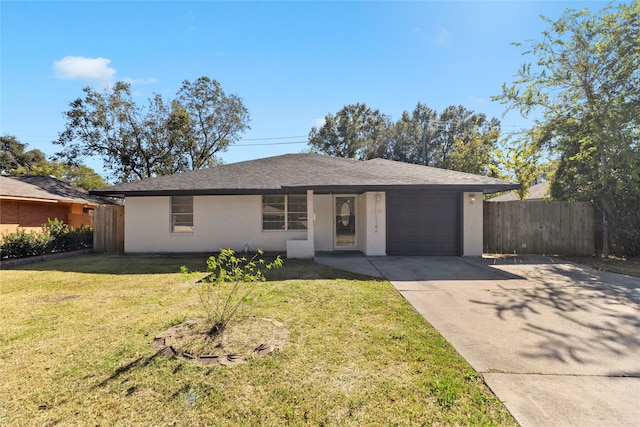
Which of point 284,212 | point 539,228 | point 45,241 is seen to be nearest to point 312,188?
point 284,212

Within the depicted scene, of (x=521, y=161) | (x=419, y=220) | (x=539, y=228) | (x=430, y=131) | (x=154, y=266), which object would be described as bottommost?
(x=154, y=266)

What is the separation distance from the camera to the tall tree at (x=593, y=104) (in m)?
9.33

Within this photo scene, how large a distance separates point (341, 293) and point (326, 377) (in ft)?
9.11

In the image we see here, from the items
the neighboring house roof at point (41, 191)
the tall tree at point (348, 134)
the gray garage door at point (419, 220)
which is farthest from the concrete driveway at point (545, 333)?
the tall tree at point (348, 134)

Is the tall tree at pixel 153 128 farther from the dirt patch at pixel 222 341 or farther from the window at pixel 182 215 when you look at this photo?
the dirt patch at pixel 222 341

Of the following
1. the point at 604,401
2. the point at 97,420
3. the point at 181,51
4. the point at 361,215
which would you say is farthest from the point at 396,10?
the point at 97,420

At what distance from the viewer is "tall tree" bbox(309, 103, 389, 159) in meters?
33.9

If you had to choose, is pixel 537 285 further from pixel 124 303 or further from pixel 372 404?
pixel 124 303

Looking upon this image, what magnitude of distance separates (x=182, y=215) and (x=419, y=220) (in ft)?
29.6

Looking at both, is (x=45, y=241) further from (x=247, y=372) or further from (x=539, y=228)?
(x=539, y=228)

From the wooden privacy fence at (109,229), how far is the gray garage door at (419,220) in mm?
10663

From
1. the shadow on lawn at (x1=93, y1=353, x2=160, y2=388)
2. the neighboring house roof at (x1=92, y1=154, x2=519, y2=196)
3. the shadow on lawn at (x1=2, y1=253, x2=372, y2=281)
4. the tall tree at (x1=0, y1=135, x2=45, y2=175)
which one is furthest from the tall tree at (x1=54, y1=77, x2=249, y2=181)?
the shadow on lawn at (x1=93, y1=353, x2=160, y2=388)

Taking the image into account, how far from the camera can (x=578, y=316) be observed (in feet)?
14.4

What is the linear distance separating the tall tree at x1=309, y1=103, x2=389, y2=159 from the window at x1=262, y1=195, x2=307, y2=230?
78.3 feet
